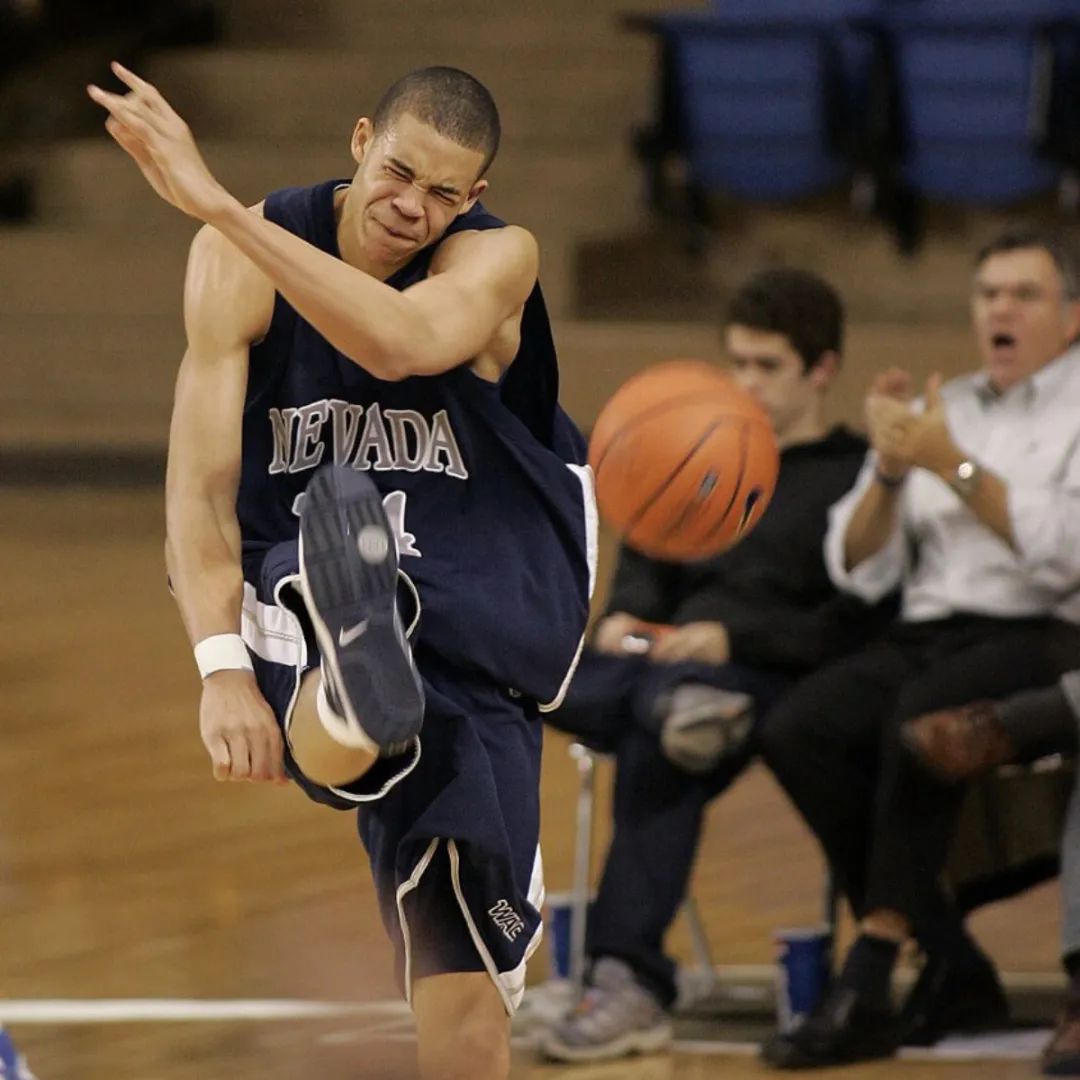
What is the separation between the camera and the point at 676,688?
155 inches

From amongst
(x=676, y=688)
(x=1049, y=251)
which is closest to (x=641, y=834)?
(x=676, y=688)

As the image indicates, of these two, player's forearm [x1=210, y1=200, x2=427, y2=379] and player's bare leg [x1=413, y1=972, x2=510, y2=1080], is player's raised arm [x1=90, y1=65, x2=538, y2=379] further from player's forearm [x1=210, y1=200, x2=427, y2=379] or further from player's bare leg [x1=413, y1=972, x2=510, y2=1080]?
player's bare leg [x1=413, y1=972, x2=510, y2=1080]

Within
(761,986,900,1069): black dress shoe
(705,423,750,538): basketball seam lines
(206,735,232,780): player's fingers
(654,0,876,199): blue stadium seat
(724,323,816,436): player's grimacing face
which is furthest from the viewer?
(654,0,876,199): blue stadium seat

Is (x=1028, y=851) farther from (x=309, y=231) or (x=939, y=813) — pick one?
(x=309, y=231)

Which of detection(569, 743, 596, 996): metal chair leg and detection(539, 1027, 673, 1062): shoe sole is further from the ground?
detection(569, 743, 596, 996): metal chair leg

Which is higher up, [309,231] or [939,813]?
[309,231]

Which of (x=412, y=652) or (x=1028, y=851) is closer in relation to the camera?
(x=412, y=652)

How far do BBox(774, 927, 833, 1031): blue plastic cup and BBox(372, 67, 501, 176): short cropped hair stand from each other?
1659mm

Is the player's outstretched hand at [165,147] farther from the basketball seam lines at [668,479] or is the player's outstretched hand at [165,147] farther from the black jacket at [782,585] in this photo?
the black jacket at [782,585]

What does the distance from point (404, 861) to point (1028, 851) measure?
158 centimetres

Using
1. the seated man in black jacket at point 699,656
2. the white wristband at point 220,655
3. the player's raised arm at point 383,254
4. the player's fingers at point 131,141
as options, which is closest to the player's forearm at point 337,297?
the player's raised arm at point 383,254

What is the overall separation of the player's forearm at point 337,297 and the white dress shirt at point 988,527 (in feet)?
5.40

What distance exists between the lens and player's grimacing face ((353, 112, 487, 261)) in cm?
268

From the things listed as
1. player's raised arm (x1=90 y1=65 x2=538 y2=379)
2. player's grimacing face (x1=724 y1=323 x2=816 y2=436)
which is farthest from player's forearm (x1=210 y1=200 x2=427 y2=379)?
player's grimacing face (x1=724 y1=323 x2=816 y2=436)
